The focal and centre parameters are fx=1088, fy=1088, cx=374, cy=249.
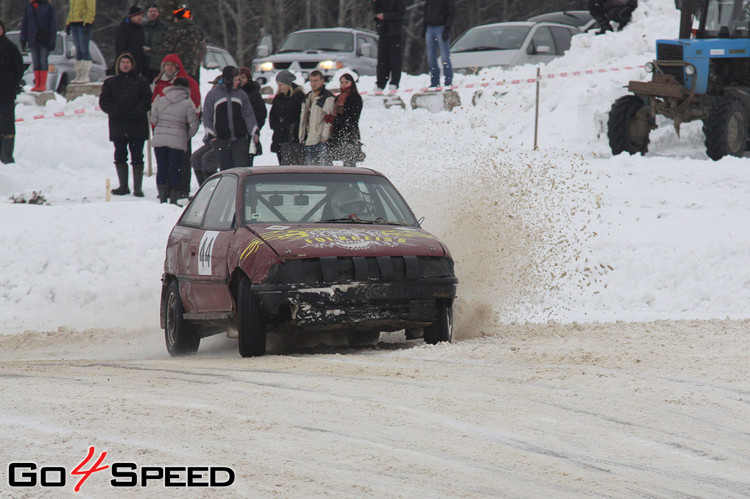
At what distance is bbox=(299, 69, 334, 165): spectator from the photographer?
44.7ft


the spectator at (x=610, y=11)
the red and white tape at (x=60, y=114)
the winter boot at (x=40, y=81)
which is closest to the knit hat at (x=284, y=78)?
the red and white tape at (x=60, y=114)

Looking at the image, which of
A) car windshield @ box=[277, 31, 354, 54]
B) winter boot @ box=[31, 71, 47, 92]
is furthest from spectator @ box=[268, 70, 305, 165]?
car windshield @ box=[277, 31, 354, 54]

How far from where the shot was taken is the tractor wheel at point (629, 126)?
17.5m

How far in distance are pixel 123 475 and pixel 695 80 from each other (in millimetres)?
14890

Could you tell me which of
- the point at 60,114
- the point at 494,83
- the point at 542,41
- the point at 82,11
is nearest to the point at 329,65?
the point at 494,83

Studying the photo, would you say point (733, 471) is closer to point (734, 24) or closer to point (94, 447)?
point (94, 447)

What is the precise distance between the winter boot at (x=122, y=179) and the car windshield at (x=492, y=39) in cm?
972

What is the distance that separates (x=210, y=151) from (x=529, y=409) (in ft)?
29.9

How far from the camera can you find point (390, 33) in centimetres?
1991

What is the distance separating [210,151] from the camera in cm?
1405

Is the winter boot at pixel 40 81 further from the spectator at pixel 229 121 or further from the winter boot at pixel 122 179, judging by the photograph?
the spectator at pixel 229 121

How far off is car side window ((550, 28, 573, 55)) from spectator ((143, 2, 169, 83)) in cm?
992

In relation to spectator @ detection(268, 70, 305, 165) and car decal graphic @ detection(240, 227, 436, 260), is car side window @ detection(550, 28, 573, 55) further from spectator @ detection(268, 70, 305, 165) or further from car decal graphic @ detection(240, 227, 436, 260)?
car decal graphic @ detection(240, 227, 436, 260)

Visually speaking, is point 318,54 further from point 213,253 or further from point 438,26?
point 213,253
